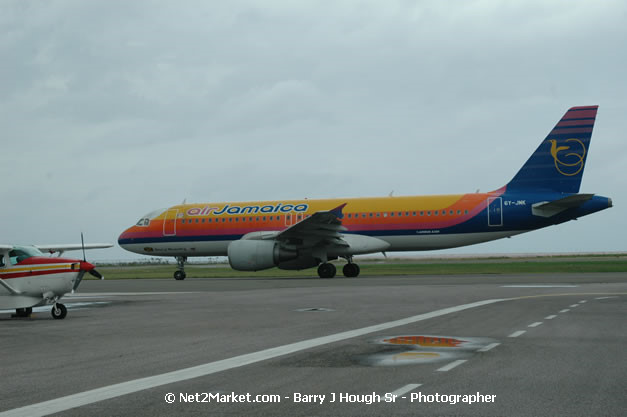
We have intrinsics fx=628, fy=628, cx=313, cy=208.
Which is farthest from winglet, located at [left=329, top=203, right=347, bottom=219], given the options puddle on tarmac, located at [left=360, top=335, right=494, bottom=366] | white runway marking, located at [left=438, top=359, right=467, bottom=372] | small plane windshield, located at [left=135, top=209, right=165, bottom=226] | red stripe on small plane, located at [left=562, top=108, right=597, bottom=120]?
white runway marking, located at [left=438, top=359, right=467, bottom=372]

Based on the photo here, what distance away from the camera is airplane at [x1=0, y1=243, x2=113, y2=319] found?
48.7ft

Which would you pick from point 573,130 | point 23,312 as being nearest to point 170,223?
point 23,312

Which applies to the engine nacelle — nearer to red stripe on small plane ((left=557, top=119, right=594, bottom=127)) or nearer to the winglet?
the winglet

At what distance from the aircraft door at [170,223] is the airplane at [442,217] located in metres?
5.77

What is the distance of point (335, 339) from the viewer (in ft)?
32.9

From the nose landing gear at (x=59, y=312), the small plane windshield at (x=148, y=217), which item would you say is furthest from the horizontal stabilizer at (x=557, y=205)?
the nose landing gear at (x=59, y=312)

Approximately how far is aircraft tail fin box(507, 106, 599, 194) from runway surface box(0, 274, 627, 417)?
1920 centimetres

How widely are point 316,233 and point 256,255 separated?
3.32 metres

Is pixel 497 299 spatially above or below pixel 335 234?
below

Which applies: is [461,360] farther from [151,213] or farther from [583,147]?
[151,213]

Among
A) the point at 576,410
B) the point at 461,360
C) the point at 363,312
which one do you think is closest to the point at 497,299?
the point at 363,312

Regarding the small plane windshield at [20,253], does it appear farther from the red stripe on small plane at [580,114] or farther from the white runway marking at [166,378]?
the red stripe on small plane at [580,114]

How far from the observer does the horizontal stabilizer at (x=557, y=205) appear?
31.4m

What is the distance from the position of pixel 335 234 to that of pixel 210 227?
8.45 meters
